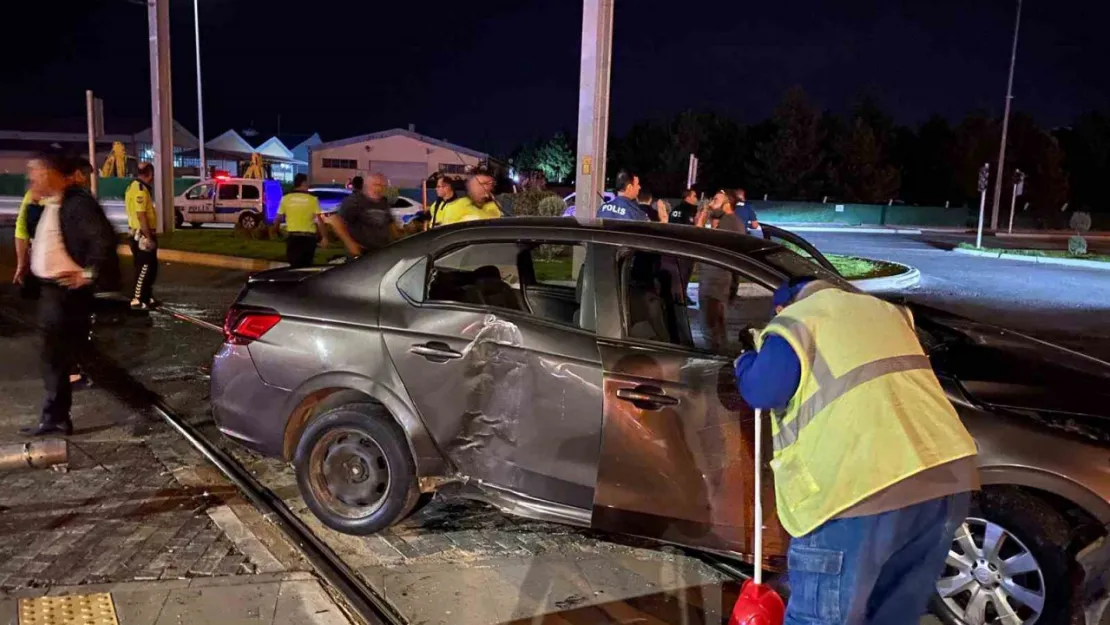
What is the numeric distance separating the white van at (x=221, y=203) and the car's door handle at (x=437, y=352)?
76.0ft

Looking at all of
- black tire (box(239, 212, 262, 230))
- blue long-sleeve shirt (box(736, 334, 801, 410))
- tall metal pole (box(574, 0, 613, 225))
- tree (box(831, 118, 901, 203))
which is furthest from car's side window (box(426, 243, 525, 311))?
Result: tree (box(831, 118, 901, 203))

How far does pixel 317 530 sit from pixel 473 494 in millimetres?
911

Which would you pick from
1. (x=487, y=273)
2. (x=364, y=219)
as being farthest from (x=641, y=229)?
(x=364, y=219)

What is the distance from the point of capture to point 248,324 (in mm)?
4617

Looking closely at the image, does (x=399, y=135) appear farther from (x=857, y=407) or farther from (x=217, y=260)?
(x=857, y=407)

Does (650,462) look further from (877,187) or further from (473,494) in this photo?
(877,187)

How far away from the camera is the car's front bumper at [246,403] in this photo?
453cm

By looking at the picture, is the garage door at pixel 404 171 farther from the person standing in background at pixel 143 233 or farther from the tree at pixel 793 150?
the person standing in background at pixel 143 233

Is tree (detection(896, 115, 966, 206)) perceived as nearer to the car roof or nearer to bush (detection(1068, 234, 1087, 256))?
bush (detection(1068, 234, 1087, 256))

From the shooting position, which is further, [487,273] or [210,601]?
[487,273]

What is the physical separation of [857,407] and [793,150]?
52.7 m

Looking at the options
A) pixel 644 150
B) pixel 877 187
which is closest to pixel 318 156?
pixel 644 150

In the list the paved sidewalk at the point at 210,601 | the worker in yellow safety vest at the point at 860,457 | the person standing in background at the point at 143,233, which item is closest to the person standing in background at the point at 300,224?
the person standing in background at the point at 143,233

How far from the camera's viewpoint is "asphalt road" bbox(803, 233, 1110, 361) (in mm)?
11440
